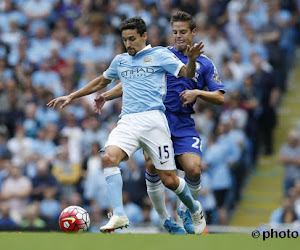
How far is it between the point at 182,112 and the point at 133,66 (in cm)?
101

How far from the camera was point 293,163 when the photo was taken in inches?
636

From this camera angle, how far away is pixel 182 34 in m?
10.5

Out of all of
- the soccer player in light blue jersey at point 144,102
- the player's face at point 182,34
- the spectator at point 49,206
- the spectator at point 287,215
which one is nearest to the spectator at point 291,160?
the spectator at point 287,215

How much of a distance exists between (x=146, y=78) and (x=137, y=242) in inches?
84.3

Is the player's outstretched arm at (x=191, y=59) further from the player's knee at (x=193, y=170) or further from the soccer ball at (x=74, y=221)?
the soccer ball at (x=74, y=221)

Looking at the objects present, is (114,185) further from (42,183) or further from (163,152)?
(42,183)

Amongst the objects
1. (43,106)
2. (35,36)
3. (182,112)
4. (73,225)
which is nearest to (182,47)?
(182,112)

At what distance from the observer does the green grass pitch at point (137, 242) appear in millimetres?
8273

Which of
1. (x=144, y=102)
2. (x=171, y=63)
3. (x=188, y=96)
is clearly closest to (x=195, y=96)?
(x=188, y=96)

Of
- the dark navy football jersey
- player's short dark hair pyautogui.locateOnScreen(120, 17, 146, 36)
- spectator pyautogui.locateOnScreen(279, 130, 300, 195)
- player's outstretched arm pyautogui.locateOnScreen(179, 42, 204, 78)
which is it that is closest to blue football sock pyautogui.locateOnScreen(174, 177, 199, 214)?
the dark navy football jersey

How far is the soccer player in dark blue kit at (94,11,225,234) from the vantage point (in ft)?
34.3

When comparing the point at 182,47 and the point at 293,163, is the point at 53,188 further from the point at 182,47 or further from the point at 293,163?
the point at 182,47

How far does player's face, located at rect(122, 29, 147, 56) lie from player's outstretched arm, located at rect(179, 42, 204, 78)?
56 cm

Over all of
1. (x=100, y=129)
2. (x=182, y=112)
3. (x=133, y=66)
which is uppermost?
(x=133, y=66)
